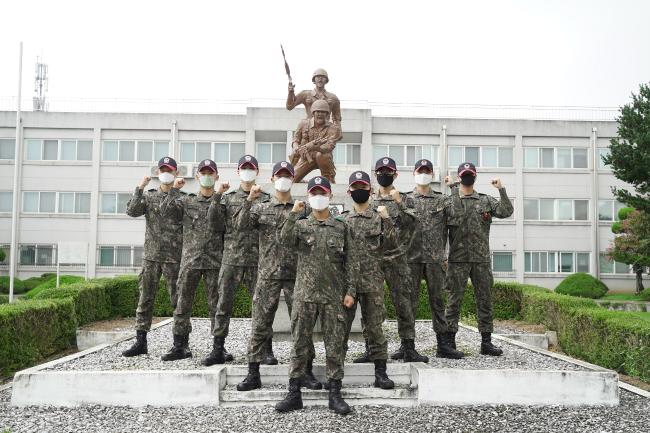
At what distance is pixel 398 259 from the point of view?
6.86 m

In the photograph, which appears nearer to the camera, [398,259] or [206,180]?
[398,259]

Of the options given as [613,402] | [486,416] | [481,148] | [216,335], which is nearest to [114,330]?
[216,335]

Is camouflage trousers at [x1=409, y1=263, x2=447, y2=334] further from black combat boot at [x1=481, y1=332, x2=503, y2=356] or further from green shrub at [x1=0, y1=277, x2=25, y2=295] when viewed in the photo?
green shrub at [x1=0, y1=277, x2=25, y2=295]

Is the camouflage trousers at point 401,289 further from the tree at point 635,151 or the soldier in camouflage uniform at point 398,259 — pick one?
the tree at point 635,151

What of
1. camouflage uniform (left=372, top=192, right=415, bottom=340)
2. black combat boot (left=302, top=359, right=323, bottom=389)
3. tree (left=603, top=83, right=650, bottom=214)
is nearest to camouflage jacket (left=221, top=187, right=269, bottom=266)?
black combat boot (left=302, top=359, right=323, bottom=389)

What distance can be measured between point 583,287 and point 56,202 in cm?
2533

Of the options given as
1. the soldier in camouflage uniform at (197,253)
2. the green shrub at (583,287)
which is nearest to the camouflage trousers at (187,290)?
the soldier in camouflage uniform at (197,253)

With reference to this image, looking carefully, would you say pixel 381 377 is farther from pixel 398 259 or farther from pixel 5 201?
pixel 5 201

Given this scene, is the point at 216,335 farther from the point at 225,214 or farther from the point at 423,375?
the point at 423,375

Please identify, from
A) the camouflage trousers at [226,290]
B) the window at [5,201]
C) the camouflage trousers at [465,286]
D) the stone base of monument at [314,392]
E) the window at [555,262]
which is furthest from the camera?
the window at [5,201]

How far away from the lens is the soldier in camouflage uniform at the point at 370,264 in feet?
19.9

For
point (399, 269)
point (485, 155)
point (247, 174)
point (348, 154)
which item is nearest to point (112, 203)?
point (348, 154)

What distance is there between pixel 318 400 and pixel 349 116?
73.2 ft

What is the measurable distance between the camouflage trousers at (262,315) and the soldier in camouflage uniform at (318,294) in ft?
1.09
